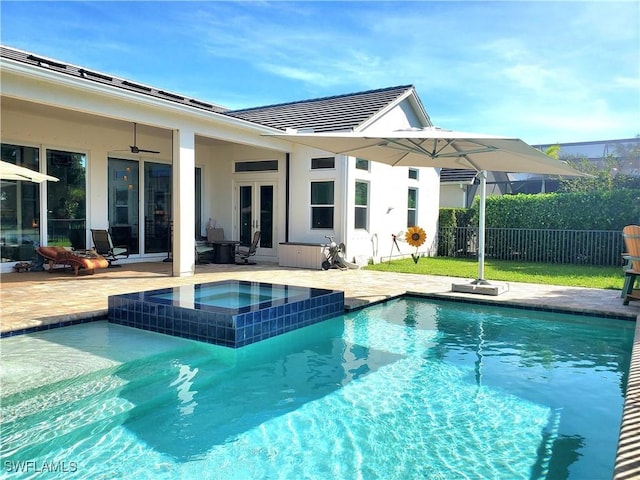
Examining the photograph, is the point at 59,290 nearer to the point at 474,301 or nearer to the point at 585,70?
the point at 474,301

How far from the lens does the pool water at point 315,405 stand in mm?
2979

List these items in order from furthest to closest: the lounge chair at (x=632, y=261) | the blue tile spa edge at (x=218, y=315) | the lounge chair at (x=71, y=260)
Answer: the lounge chair at (x=71, y=260) < the lounge chair at (x=632, y=261) < the blue tile spa edge at (x=218, y=315)

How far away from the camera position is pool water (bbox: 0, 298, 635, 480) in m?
2.98

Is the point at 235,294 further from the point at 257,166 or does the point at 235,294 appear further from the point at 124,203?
the point at 257,166

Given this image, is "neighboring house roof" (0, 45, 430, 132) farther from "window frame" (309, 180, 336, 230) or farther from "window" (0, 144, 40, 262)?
"window" (0, 144, 40, 262)

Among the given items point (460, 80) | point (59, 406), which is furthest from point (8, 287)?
point (460, 80)

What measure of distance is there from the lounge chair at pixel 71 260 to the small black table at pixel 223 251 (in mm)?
3493

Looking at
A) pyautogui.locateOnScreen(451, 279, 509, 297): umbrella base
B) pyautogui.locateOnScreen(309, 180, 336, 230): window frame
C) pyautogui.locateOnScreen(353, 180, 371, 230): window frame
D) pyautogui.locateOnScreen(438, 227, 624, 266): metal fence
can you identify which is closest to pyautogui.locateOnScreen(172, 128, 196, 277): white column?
pyautogui.locateOnScreen(309, 180, 336, 230): window frame

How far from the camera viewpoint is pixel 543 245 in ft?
48.5

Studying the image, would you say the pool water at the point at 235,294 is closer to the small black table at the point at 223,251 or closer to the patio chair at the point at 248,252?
the patio chair at the point at 248,252

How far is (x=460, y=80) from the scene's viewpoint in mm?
17750

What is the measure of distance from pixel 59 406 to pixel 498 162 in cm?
812

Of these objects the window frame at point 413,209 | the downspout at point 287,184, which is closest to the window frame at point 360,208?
the downspout at point 287,184

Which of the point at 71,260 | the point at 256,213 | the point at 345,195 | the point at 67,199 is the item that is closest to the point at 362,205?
the point at 345,195
